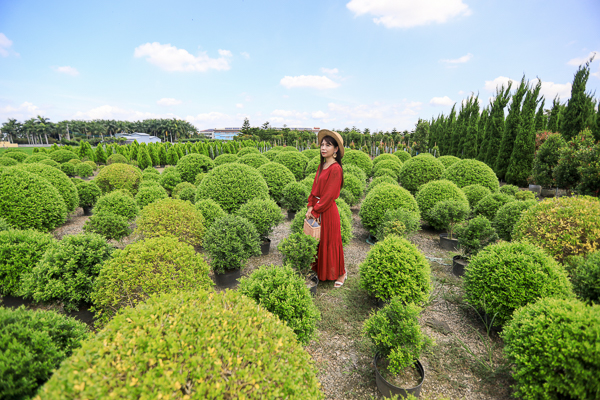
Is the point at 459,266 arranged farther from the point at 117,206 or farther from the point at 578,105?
the point at 578,105

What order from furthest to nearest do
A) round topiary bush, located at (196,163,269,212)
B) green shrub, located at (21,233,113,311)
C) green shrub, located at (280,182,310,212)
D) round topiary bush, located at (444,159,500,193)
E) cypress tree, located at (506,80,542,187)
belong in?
1. cypress tree, located at (506,80,542,187)
2. round topiary bush, located at (444,159,500,193)
3. green shrub, located at (280,182,310,212)
4. round topiary bush, located at (196,163,269,212)
5. green shrub, located at (21,233,113,311)

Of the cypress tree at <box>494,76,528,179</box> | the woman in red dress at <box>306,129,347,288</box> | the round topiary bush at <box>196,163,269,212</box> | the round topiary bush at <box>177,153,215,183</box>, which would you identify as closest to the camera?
the woman in red dress at <box>306,129,347,288</box>

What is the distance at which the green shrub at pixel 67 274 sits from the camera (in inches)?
142

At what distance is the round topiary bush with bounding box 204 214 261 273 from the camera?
503 cm

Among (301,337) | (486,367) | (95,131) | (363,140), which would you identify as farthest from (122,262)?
(95,131)

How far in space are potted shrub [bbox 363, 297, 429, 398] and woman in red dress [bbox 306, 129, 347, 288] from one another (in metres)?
2.05

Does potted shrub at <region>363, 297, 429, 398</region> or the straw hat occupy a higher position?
the straw hat

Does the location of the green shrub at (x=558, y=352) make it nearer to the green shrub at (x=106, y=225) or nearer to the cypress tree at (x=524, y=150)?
the green shrub at (x=106, y=225)

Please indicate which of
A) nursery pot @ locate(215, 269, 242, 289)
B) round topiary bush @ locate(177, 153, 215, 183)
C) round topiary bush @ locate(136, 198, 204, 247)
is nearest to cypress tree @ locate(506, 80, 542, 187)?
round topiary bush @ locate(177, 153, 215, 183)

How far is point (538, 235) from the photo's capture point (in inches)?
184

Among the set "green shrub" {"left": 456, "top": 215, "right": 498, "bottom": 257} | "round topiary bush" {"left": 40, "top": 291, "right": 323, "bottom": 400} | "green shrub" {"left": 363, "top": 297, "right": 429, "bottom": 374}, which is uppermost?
"round topiary bush" {"left": 40, "top": 291, "right": 323, "bottom": 400}

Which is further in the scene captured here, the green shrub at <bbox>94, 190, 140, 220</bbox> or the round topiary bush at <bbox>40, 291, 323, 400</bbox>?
the green shrub at <bbox>94, 190, 140, 220</bbox>

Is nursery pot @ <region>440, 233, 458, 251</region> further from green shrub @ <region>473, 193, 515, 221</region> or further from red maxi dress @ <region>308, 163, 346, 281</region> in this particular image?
red maxi dress @ <region>308, 163, 346, 281</region>

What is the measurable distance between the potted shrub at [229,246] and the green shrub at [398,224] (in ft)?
10.5
